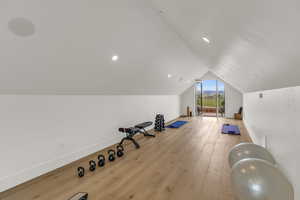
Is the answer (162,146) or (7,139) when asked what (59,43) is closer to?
(7,139)

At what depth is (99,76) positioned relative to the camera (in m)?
3.15

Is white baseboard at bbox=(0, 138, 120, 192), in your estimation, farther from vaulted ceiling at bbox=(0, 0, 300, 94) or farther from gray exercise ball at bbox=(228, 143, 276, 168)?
gray exercise ball at bbox=(228, 143, 276, 168)

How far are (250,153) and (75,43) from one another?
2835 millimetres

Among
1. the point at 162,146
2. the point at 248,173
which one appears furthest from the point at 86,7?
the point at 162,146

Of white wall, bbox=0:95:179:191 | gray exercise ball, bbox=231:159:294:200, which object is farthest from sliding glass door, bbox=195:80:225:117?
gray exercise ball, bbox=231:159:294:200

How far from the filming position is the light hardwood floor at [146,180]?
2.18 m

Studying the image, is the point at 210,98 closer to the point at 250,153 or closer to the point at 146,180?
the point at 250,153

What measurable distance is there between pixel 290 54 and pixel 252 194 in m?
1.24

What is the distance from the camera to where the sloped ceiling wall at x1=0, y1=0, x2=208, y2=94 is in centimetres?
168

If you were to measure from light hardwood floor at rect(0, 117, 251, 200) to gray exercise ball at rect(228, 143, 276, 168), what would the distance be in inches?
20.6

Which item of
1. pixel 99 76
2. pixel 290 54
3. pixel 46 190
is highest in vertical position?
pixel 99 76

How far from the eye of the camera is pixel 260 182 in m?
1.40

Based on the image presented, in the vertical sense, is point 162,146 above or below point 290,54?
below

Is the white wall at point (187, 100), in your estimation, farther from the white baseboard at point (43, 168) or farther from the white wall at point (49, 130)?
the white baseboard at point (43, 168)
